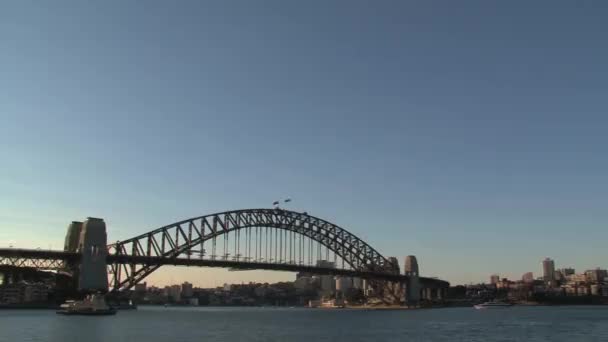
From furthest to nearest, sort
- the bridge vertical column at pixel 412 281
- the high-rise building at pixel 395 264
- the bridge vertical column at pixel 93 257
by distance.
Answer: the high-rise building at pixel 395 264, the bridge vertical column at pixel 412 281, the bridge vertical column at pixel 93 257

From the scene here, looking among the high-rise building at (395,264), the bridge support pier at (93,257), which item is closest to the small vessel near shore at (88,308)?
the bridge support pier at (93,257)

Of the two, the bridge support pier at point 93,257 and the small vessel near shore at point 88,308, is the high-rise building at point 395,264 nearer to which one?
the bridge support pier at point 93,257

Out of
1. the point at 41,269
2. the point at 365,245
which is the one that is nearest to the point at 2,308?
the point at 41,269

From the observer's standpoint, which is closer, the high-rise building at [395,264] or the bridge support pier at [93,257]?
the bridge support pier at [93,257]

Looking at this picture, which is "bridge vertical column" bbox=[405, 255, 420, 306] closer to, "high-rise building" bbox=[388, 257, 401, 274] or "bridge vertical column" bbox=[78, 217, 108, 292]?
"high-rise building" bbox=[388, 257, 401, 274]

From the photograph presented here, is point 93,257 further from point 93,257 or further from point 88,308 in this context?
point 88,308

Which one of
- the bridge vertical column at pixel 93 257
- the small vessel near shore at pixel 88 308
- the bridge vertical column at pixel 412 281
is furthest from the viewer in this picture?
the bridge vertical column at pixel 412 281

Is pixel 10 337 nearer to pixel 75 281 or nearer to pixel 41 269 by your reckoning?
pixel 75 281
